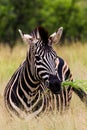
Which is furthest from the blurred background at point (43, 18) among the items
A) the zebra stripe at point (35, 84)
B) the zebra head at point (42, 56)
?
the zebra head at point (42, 56)

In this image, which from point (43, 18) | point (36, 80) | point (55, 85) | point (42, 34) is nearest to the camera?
point (55, 85)

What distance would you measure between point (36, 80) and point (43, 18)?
13.5 meters

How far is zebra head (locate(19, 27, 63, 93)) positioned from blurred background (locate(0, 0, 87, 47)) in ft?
39.3

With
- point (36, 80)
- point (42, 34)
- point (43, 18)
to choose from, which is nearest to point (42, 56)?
point (42, 34)

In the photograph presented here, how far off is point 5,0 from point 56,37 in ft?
39.6

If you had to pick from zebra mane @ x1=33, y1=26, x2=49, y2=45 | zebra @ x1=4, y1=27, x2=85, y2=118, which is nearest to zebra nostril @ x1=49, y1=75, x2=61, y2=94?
zebra @ x1=4, y1=27, x2=85, y2=118

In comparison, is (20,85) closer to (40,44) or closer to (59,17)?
(40,44)

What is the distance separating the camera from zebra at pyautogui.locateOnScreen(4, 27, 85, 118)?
698 centimetres

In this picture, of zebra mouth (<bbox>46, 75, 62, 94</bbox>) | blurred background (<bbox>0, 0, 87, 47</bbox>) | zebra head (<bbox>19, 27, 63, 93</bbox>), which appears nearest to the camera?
zebra mouth (<bbox>46, 75, 62, 94</bbox>)

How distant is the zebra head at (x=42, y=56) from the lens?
6.92 m

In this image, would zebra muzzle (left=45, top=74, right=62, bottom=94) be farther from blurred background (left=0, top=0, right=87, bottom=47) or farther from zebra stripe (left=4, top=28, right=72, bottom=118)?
blurred background (left=0, top=0, right=87, bottom=47)

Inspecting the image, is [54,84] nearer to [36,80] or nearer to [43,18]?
[36,80]

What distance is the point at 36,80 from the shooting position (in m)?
7.30

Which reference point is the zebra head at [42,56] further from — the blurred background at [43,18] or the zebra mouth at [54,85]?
the blurred background at [43,18]
